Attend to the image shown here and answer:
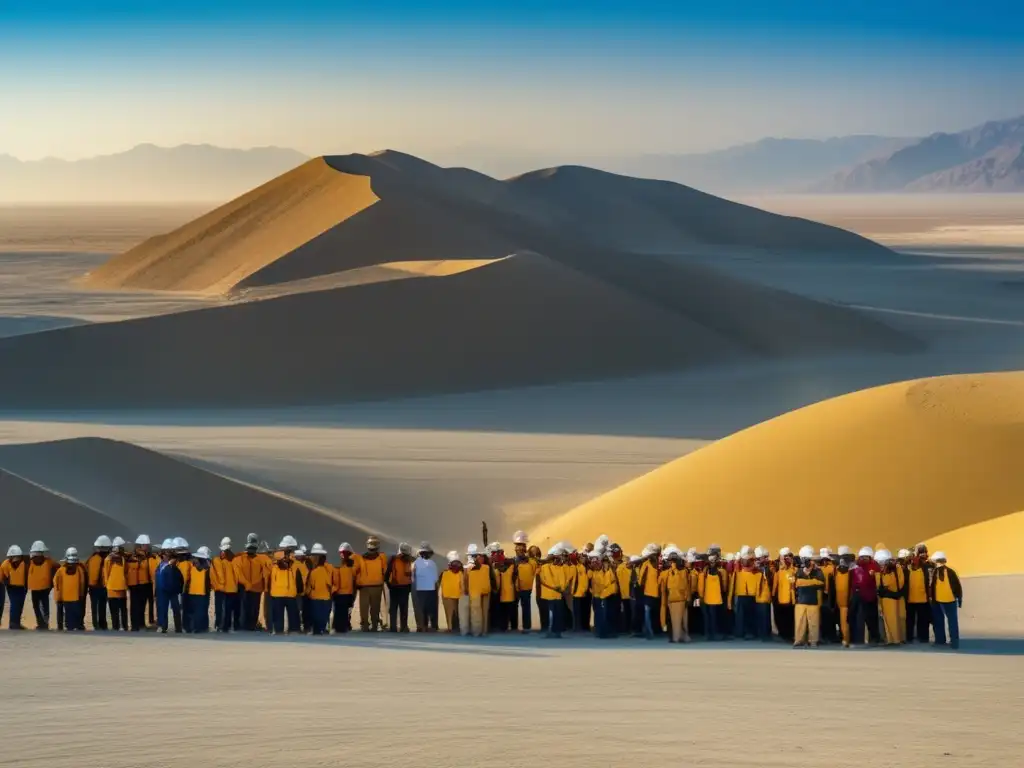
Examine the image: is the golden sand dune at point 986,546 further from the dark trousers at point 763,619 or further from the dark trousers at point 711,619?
the dark trousers at point 711,619

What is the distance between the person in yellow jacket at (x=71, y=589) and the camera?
1827 centimetres

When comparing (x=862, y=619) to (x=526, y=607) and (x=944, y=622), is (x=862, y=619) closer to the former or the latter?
(x=944, y=622)

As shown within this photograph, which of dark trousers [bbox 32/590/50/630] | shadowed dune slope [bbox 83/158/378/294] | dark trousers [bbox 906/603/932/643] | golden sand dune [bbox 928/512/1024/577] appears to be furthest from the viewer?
shadowed dune slope [bbox 83/158/378/294]

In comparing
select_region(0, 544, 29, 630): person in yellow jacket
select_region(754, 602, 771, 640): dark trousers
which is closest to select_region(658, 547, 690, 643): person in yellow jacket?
select_region(754, 602, 771, 640): dark trousers

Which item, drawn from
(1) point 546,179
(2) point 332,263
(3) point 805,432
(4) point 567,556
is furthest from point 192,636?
(1) point 546,179

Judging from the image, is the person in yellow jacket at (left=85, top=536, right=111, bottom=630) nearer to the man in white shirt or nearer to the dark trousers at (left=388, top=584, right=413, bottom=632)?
the dark trousers at (left=388, top=584, right=413, bottom=632)

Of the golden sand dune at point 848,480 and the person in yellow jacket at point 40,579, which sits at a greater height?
the golden sand dune at point 848,480

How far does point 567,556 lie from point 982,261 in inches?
4590

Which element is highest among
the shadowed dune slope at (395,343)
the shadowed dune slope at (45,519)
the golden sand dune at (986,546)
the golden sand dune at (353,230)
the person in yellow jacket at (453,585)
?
the golden sand dune at (353,230)

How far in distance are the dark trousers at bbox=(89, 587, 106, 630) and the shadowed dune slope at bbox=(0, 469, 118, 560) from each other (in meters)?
6.49

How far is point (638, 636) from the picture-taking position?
60.4ft

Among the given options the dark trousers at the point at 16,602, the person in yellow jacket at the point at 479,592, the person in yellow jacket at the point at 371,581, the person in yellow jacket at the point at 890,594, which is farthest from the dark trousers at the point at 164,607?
the person in yellow jacket at the point at 890,594

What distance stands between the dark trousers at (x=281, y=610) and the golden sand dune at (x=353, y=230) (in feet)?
191

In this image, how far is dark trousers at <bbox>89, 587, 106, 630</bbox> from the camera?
60.7 ft
